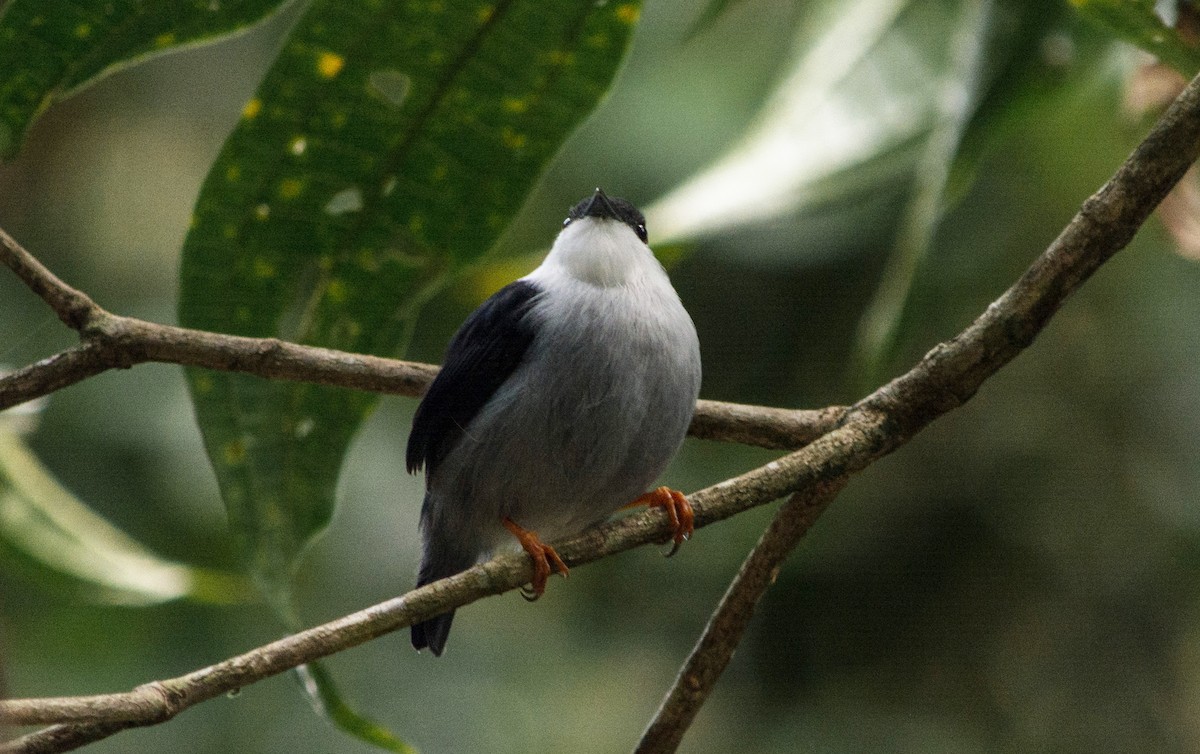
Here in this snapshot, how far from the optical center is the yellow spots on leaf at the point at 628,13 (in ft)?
8.27

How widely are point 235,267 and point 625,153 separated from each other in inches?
111

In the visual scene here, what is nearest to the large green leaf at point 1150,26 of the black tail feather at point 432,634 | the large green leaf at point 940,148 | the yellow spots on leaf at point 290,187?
the large green leaf at point 940,148

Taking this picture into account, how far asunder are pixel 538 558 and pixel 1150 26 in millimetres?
1423

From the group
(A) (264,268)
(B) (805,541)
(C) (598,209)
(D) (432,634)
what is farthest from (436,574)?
(B) (805,541)

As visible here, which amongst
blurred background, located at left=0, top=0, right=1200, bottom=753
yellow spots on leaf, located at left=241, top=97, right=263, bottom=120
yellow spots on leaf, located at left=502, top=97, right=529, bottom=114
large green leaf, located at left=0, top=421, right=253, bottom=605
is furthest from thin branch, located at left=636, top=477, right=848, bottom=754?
blurred background, located at left=0, top=0, right=1200, bottom=753

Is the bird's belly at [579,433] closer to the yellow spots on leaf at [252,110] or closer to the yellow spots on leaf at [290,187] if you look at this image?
the yellow spots on leaf at [290,187]

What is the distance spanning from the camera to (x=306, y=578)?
5148 millimetres

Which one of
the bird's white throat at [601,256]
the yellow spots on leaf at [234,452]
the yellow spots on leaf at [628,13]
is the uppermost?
the yellow spots on leaf at [628,13]

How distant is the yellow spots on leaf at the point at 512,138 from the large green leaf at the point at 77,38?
0.52m

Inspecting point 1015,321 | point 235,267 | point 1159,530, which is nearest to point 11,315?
point 235,267

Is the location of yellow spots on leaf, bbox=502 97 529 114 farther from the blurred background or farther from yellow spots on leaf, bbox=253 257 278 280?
the blurred background

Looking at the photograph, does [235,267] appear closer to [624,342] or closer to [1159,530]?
[624,342]

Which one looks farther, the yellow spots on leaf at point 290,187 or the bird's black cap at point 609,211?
the bird's black cap at point 609,211

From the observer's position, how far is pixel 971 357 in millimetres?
1995
